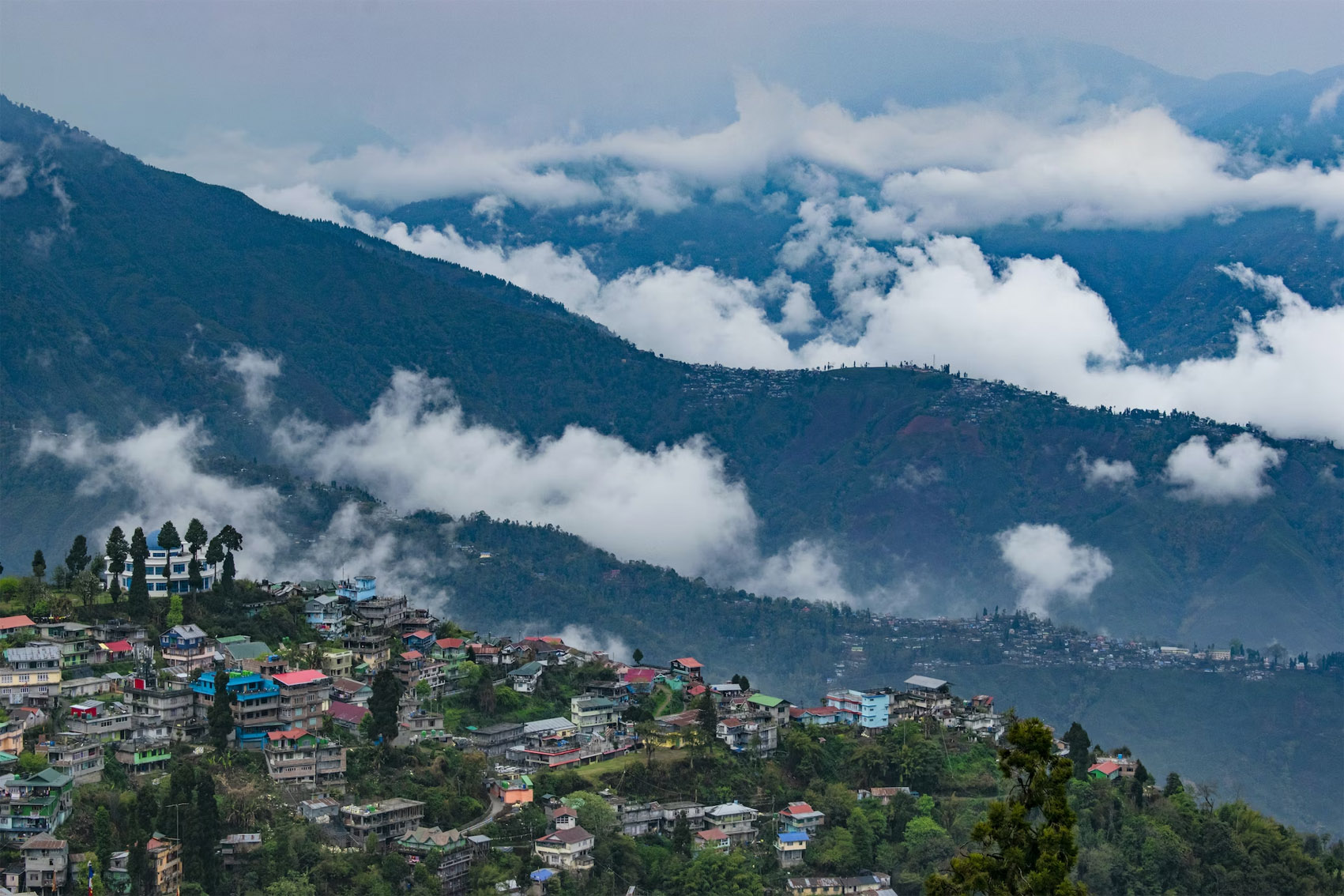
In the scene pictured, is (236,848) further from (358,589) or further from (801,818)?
(358,589)

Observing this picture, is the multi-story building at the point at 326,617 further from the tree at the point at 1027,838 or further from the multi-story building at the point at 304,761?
the tree at the point at 1027,838

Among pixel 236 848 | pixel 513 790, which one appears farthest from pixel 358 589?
pixel 236 848

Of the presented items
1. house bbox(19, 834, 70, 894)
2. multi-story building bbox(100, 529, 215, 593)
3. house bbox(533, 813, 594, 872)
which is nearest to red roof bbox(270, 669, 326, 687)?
multi-story building bbox(100, 529, 215, 593)

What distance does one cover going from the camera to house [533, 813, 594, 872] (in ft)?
246

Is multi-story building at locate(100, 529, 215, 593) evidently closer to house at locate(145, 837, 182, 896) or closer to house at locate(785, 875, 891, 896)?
house at locate(145, 837, 182, 896)

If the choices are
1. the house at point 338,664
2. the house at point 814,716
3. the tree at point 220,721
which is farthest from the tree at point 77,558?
the house at point 814,716

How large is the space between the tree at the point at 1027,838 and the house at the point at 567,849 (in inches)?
1688

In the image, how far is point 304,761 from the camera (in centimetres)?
7619

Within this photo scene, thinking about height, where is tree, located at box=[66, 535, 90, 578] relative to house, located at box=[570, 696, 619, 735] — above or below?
above

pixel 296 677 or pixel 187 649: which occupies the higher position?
pixel 187 649

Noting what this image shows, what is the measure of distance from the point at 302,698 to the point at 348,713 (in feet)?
11.0

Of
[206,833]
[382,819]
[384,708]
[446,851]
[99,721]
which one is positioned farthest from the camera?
[384,708]

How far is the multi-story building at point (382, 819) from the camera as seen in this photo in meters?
73.1

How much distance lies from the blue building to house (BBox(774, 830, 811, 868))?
24.1 m
